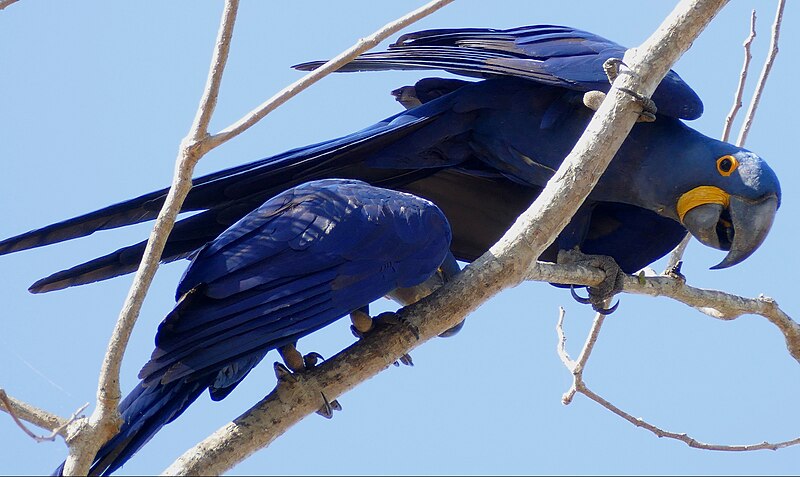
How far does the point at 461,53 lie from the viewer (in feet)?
14.0

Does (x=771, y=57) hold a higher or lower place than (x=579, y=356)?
higher

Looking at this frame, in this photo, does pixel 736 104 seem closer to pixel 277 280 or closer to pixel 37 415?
pixel 277 280

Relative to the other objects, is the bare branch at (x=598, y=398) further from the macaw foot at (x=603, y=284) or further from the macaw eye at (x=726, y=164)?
the macaw eye at (x=726, y=164)

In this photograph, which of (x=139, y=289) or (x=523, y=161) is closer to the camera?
(x=139, y=289)

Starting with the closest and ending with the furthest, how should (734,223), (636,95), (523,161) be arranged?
(636,95), (734,223), (523,161)

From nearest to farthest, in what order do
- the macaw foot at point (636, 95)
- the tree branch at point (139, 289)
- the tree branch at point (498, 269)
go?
the tree branch at point (139, 289), the tree branch at point (498, 269), the macaw foot at point (636, 95)

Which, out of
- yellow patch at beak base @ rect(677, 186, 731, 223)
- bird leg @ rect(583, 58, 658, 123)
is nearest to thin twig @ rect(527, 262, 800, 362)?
yellow patch at beak base @ rect(677, 186, 731, 223)

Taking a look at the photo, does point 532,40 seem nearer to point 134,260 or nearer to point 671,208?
point 671,208

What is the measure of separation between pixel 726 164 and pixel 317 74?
90.1 inches

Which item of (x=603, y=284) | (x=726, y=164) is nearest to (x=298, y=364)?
(x=603, y=284)

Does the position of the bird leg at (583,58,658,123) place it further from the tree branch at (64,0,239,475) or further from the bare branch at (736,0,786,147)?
the tree branch at (64,0,239,475)

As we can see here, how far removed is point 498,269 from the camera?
3.06 metres

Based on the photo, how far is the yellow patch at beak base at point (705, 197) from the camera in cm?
409

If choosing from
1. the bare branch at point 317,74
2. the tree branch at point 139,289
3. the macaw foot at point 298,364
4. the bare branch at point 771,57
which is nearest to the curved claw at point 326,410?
the macaw foot at point 298,364
